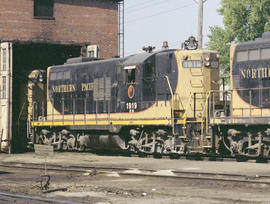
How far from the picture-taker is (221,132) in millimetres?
18312

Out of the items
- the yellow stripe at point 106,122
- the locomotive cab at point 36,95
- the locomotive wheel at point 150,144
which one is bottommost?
the locomotive wheel at point 150,144

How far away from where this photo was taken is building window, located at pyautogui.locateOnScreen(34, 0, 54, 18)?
31016mm

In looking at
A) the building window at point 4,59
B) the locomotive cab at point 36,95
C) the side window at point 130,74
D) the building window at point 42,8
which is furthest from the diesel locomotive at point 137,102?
the building window at point 42,8

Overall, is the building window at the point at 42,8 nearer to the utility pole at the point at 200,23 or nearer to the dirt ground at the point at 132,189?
the utility pole at the point at 200,23

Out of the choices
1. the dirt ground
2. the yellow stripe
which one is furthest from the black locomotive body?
the dirt ground

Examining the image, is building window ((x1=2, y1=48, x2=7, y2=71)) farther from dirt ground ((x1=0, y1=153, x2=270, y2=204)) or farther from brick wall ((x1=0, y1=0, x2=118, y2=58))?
dirt ground ((x1=0, y1=153, x2=270, y2=204))

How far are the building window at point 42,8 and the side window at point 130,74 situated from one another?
1170cm

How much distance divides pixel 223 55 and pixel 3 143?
1018 inches

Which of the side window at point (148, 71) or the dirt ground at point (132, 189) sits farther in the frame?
the side window at point (148, 71)

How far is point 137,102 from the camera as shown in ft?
69.2

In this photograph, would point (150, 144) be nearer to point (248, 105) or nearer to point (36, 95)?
point (248, 105)

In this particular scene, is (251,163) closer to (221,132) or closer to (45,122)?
(221,132)

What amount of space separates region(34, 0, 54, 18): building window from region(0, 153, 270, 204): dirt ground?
17579 mm

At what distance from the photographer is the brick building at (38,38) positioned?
26.6 meters
